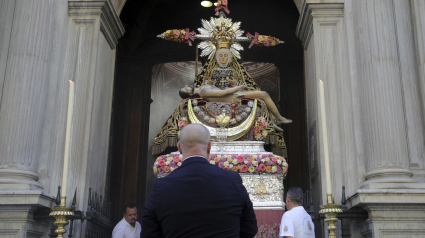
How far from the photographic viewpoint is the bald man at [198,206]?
2.58 m

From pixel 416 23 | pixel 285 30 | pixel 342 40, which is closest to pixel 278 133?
pixel 342 40

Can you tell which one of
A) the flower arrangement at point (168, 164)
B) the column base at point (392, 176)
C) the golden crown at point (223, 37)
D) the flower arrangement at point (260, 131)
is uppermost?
the golden crown at point (223, 37)

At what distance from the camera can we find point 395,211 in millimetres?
5086

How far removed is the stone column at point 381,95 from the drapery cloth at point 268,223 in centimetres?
115

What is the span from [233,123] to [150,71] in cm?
443

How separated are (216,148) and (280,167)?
0.97 metres

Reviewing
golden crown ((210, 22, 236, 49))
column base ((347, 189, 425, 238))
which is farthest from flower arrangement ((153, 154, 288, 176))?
golden crown ((210, 22, 236, 49))

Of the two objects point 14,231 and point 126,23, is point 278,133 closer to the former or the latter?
point 14,231

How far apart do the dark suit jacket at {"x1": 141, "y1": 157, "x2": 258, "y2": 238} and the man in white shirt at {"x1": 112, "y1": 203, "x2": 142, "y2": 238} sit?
379cm

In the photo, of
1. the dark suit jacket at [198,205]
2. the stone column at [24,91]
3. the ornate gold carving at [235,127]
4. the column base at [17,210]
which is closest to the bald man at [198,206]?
the dark suit jacket at [198,205]

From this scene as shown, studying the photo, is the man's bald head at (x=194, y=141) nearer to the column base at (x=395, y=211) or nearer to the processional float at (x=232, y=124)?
the column base at (x=395, y=211)

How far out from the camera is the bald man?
8.48 feet

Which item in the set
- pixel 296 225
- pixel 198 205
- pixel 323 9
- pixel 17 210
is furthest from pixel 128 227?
pixel 323 9

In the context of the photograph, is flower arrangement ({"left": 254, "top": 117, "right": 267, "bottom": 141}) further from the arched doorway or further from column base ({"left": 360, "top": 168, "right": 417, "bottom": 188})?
the arched doorway
